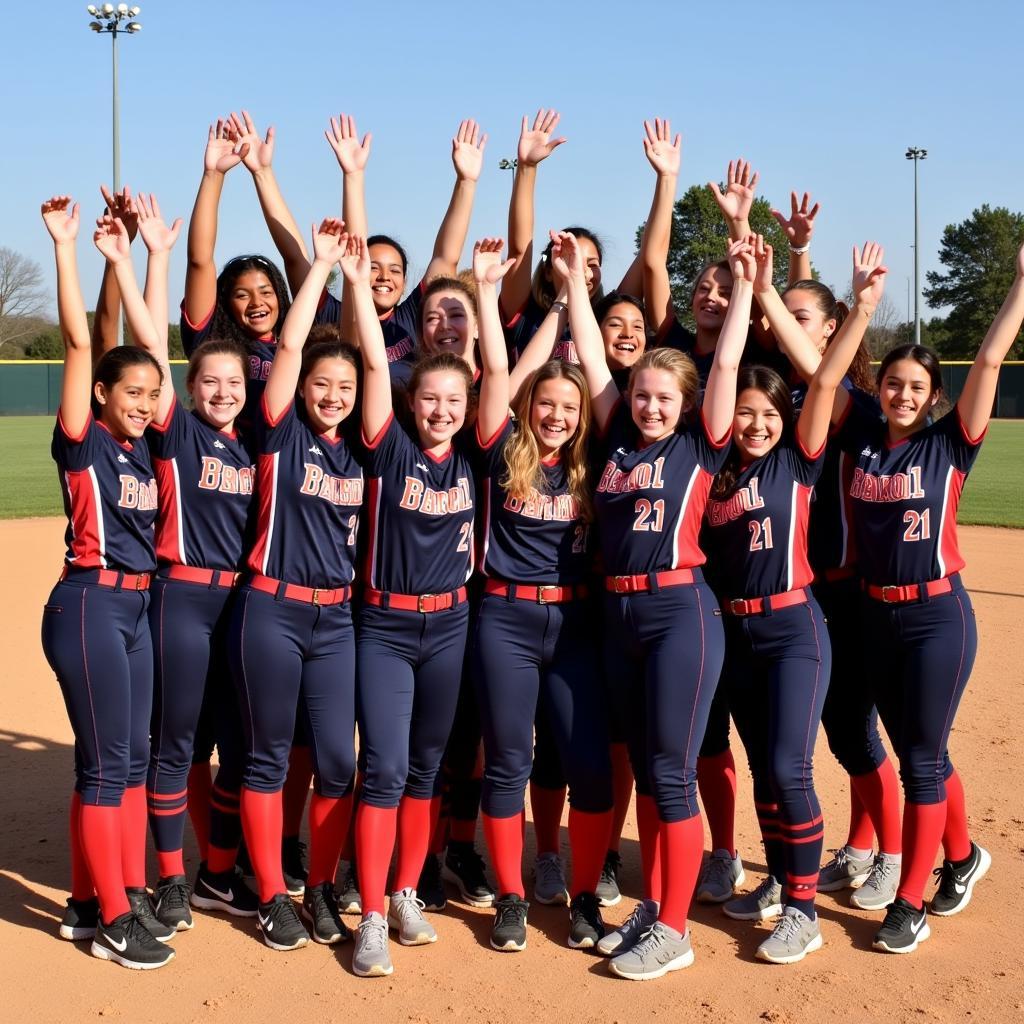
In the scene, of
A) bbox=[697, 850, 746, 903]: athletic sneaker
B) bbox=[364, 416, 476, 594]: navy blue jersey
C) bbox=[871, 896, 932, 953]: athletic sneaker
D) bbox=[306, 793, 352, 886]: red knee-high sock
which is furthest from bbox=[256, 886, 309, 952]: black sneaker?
bbox=[871, 896, 932, 953]: athletic sneaker

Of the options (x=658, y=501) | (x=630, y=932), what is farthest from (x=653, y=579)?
(x=630, y=932)

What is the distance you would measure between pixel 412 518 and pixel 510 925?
1381 millimetres

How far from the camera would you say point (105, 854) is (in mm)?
3711

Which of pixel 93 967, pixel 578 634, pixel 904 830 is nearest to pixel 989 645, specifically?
pixel 904 830

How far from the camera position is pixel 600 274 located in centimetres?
504

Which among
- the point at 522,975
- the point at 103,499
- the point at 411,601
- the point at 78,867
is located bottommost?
the point at 522,975

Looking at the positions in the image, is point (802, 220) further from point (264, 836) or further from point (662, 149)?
point (264, 836)

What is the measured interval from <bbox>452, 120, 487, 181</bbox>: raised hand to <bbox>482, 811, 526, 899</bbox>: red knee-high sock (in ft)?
8.92

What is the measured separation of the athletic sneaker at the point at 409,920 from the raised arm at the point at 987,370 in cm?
244

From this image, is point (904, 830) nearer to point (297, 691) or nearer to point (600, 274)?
point (297, 691)

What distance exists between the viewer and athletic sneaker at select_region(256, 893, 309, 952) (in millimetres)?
3824

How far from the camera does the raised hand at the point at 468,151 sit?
5074mm

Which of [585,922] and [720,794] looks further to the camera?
[720,794]

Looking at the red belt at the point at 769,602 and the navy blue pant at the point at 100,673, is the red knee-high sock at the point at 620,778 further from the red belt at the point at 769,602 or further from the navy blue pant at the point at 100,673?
the navy blue pant at the point at 100,673
